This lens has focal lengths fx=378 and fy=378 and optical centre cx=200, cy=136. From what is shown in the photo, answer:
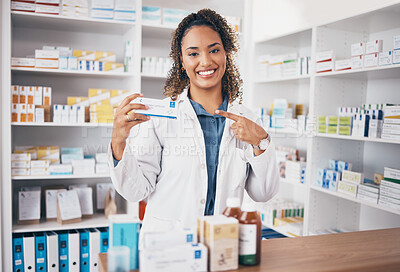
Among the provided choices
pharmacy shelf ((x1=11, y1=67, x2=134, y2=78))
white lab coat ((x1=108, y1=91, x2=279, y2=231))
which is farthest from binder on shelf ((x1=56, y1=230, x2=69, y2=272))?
white lab coat ((x1=108, y1=91, x2=279, y2=231))

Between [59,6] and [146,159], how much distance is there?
2.14m

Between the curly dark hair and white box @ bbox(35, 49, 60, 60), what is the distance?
1628 millimetres

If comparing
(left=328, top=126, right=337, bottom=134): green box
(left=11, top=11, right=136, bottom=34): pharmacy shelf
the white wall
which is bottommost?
(left=328, top=126, right=337, bottom=134): green box

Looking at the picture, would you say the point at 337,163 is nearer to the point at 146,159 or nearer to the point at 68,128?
the point at 146,159

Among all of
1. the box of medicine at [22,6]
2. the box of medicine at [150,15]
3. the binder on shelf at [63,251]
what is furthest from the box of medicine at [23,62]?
the binder on shelf at [63,251]

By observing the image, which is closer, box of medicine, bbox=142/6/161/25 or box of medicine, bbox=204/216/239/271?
box of medicine, bbox=204/216/239/271

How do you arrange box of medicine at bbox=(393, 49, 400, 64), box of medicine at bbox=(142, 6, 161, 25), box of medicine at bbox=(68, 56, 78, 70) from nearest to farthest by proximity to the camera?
box of medicine at bbox=(393, 49, 400, 64) < box of medicine at bbox=(68, 56, 78, 70) < box of medicine at bbox=(142, 6, 161, 25)

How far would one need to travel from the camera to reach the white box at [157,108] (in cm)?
140

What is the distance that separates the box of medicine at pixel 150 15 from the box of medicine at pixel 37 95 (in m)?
1.09

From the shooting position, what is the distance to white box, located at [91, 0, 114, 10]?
3.26 metres

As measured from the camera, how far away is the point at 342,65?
2.86 meters

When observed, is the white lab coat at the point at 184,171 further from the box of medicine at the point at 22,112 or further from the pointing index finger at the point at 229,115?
the box of medicine at the point at 22,112

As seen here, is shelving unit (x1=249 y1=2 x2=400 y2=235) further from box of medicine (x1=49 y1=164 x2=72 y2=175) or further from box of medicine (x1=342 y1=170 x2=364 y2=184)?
box of medicine (x1=49 y1=164 x2=72 y2=175)

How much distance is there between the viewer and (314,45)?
3084mm
